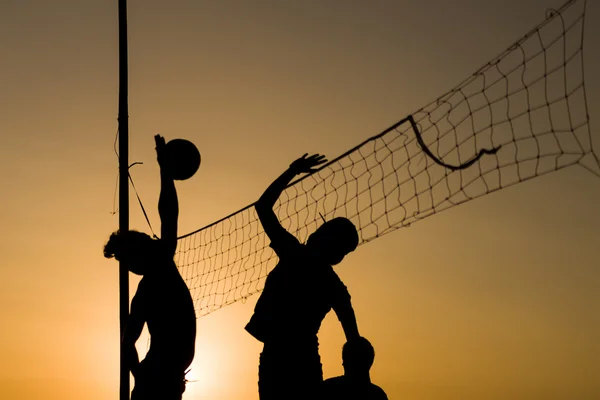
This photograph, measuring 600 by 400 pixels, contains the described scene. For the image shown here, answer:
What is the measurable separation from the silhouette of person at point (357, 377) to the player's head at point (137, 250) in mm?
1509

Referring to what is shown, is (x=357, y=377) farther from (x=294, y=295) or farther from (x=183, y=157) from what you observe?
A: (x=183, y=157)

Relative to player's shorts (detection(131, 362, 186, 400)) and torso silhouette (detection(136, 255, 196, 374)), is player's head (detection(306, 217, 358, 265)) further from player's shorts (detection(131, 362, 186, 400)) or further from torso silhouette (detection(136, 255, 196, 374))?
player's shorts (detection(131, 362, 186, 400))

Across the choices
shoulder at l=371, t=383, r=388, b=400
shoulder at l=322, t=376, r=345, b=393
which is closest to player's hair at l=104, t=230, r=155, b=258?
shoulder at l=322, t=376, r=345, b=393

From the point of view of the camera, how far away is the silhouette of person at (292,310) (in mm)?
5078

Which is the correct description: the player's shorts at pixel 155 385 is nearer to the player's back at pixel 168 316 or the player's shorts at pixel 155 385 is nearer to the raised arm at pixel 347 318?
the player's back at pixel 168 316

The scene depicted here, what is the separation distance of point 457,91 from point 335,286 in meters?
1.77

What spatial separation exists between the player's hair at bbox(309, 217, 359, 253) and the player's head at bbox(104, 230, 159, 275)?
119 centimetres

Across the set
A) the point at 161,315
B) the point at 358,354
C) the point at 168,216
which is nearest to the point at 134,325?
the point at 161,315

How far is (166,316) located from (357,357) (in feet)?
4.83

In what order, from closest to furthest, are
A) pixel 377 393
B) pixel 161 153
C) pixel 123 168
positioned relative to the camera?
pixel 377 393 < pixel 161 153 < pixel 123 168

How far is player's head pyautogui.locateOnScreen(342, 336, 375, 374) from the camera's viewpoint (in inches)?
179

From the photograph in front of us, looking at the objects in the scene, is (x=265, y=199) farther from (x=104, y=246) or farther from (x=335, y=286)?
(x=104, y=246)

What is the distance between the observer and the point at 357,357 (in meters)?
4.55

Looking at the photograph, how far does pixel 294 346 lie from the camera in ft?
16.9
